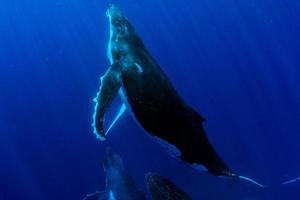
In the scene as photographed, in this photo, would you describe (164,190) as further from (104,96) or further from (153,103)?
(104,96)

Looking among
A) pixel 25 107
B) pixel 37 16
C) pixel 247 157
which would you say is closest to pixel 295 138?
pixel 247 157

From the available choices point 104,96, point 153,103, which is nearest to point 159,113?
point 153,103

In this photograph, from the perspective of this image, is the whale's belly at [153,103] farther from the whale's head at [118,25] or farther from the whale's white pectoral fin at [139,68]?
the whale's head at [118,25]

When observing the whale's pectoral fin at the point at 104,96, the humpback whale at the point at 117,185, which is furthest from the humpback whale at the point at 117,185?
the whale's pectoral fin at the point at 104,96

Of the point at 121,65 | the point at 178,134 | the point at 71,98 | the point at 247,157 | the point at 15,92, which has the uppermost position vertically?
the point at 15,92

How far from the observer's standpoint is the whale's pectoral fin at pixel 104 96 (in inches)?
178

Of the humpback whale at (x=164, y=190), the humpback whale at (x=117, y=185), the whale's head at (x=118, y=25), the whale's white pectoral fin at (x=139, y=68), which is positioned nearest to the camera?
the whale's white pectoral fin at (x=139, y=68)

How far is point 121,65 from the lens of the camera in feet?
16.1

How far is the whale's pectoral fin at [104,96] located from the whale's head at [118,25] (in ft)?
2.61

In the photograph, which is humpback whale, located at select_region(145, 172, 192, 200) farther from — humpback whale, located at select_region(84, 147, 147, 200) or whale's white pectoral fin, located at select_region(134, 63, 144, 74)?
humpback whale, located at select_region(84, 147, 147, 200)

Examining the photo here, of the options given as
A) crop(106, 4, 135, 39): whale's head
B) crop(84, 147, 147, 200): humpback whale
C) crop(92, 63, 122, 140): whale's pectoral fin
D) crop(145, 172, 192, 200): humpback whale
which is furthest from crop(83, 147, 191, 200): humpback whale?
crop(92, 63, 122, 140): whale's pectoral fin

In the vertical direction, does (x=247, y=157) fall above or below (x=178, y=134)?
above

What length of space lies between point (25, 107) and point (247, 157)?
49.7 ft

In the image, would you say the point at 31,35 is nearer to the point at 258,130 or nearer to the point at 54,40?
the point at 54,40
